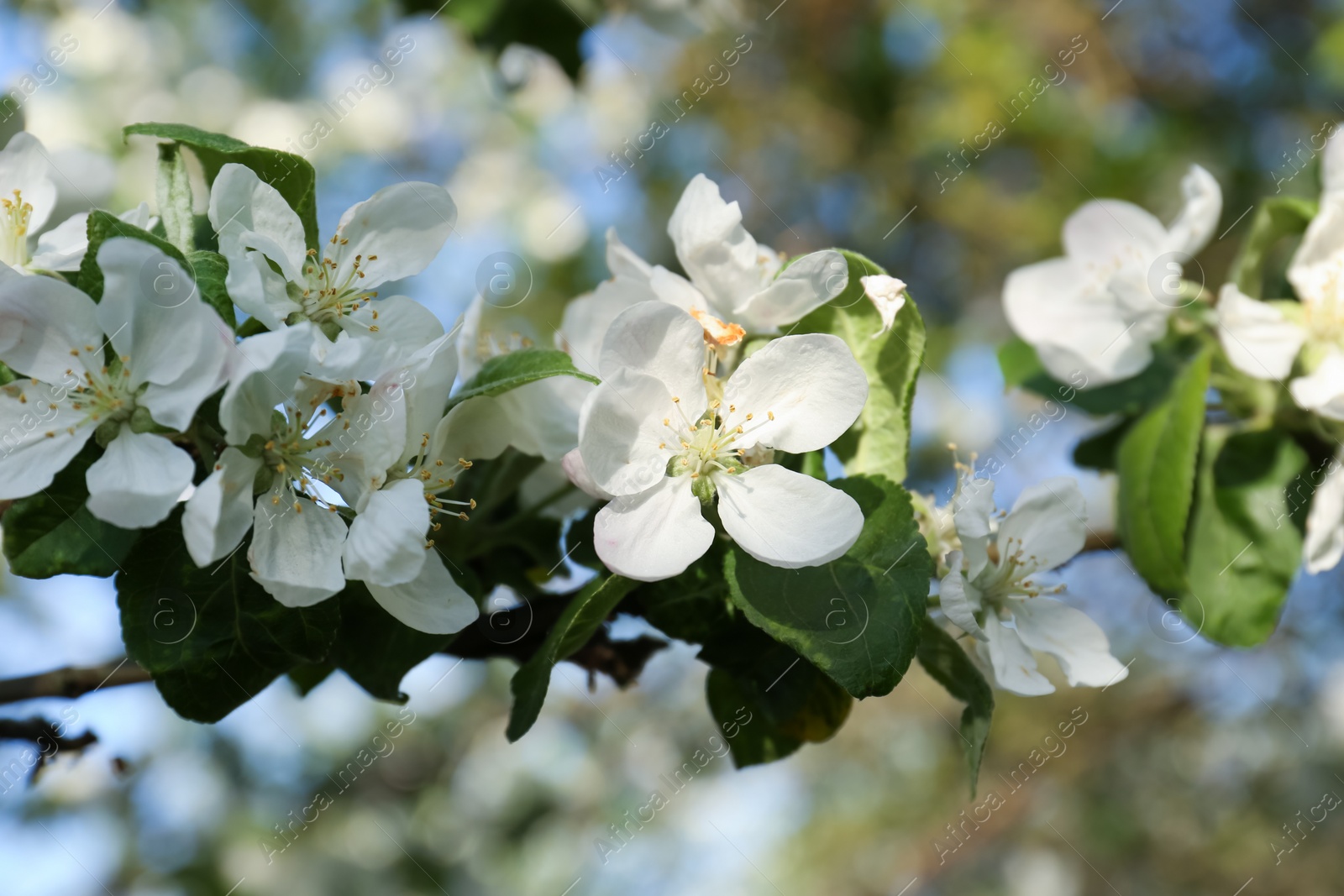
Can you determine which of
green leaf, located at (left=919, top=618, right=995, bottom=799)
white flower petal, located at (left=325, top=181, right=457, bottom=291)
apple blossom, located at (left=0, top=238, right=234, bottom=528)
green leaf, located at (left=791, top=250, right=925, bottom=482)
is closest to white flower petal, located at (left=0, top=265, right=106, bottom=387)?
apple blossom, located at (left=0, top=238, right=234, bottom=528)

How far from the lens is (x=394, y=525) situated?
32.8 inches

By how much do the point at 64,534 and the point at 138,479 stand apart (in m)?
0.12

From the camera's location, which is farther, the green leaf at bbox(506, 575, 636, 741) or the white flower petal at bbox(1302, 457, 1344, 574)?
the white flower petal at bbox(1302, 457, 1344, 574)

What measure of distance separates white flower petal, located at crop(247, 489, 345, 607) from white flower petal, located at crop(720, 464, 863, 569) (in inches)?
12.9

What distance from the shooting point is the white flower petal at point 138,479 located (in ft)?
2.53

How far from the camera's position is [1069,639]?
107 cm

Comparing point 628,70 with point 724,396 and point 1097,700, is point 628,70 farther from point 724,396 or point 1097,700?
point 724,396

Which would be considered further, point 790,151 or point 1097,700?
→ point 790,151

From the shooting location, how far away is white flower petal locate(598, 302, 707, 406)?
878 mm

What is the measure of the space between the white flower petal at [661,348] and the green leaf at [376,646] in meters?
0.33

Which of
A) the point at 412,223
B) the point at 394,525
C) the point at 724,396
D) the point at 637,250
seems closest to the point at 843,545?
the point at 724,396

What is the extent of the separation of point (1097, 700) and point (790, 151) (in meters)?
2.61

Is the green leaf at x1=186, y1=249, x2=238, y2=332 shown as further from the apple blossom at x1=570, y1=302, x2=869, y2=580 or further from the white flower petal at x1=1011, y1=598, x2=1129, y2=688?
the white flower petal at x1=1011, y1=598, x2=1129, y2=688

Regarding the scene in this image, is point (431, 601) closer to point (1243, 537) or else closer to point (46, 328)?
point (46, 328)
